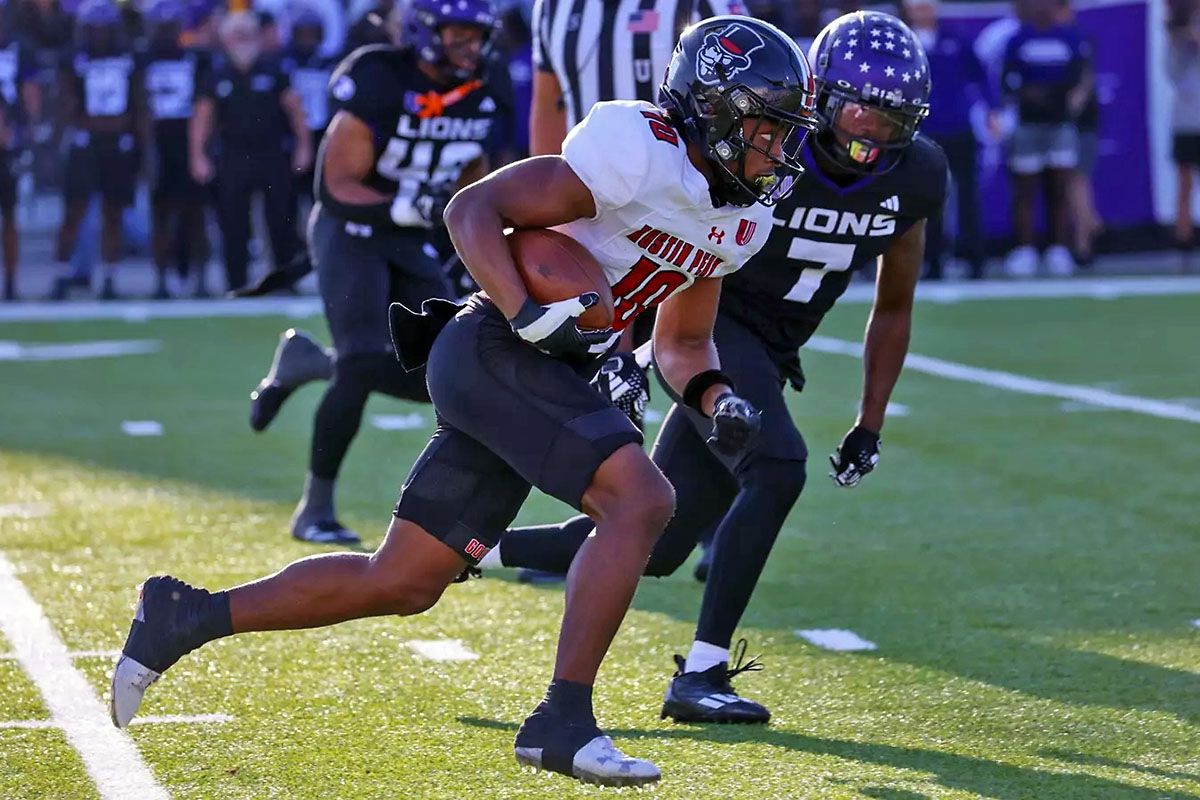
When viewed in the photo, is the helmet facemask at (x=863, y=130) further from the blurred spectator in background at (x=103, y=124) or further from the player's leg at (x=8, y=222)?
the player's leg at (x=8, y=222)

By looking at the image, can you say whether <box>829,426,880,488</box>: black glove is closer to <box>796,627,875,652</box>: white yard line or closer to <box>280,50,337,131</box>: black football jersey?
<box>796,627,875,652</box>: white yard line

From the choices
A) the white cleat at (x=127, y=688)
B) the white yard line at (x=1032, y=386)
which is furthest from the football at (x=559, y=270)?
the white yard line at (x=1032, y=386)

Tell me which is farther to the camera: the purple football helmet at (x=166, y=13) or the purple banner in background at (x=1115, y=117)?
the purple banner in background at (x=1115, y=117)

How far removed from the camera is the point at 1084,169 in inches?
596

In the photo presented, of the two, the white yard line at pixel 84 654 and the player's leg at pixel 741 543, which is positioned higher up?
the player's leg at pixel 741 543

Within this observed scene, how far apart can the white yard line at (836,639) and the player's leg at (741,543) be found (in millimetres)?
441

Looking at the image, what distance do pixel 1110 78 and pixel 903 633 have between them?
11615mm

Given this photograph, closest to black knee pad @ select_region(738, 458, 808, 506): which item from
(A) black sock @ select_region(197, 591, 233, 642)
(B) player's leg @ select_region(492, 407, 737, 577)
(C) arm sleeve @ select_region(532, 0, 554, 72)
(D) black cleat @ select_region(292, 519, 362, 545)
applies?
(B) player's leg @ select_region(492, 407, 737, 577)

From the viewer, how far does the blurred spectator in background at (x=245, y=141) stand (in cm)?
1345

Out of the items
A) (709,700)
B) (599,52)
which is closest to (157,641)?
(709,700)

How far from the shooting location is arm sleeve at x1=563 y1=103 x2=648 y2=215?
383 centimetres

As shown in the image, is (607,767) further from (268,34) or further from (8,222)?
(8,222)

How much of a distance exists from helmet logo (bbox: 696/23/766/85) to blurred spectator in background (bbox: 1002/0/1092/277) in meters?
10.9

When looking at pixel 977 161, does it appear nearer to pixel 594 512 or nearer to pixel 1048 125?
pixel 1048 125
